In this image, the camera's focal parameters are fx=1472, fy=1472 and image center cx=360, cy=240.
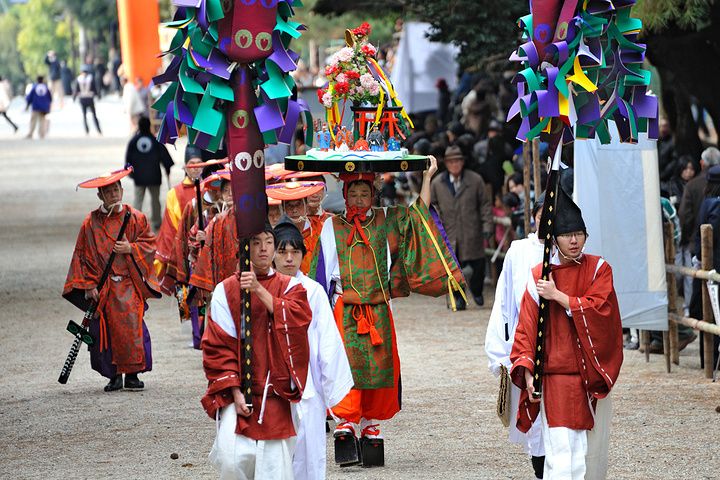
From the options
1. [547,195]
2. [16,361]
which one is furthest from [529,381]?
[16,361]

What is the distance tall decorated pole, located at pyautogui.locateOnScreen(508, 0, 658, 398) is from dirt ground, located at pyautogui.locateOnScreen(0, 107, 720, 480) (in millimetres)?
2042

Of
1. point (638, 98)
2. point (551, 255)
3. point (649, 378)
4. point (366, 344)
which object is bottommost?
point (649, 378)

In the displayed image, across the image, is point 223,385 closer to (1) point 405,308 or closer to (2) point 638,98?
(2) point 638,98

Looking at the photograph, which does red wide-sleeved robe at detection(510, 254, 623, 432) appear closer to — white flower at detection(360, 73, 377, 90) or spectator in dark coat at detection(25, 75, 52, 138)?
white flower at detection(360, 73, 377, 90)

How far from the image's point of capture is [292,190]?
34.7 feet

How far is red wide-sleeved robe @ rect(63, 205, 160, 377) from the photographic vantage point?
39.0ft

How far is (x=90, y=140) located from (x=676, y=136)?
78.0 feet

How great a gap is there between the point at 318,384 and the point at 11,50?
87249mm

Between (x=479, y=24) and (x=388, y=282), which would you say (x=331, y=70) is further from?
(x=479, y=24)

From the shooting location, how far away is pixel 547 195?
293 inches

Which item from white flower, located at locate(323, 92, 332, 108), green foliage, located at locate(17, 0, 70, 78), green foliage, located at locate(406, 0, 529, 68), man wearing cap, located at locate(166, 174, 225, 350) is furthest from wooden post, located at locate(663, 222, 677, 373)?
green foliage, located at locate(17, 0, 70, 78)

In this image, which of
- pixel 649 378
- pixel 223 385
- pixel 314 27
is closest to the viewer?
pixel 223 385

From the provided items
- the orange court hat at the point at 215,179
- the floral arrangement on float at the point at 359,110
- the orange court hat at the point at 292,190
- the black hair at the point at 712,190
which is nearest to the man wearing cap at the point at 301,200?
the orange court hat at the point at 292,190

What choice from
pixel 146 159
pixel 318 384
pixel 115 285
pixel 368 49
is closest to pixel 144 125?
pixel 146 159
